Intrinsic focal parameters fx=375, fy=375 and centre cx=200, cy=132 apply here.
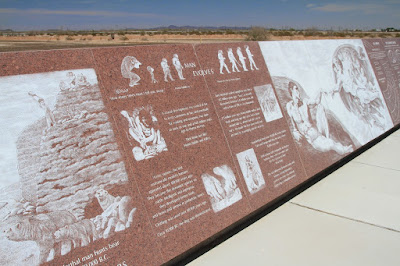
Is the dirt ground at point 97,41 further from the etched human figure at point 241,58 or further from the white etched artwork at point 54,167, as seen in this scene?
the white etched artwork at point 54,167

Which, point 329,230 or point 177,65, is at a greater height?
point 177,65

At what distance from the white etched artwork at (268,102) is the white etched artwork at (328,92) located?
138 mm

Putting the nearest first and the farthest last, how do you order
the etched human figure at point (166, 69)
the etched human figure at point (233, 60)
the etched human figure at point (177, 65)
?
the etched human figure at point (166, 69) → the etched human figure at point (177, 65) → the etched human figure at point (233, 60)

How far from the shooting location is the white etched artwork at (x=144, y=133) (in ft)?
8.84

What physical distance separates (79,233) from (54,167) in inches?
16.8

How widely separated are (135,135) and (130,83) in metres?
0.41

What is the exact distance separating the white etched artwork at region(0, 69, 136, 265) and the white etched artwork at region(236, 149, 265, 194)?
1180 millimetres

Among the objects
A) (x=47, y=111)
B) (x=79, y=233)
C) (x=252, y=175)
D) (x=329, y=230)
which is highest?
(x=47, y=111)

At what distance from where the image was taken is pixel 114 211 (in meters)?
2.39

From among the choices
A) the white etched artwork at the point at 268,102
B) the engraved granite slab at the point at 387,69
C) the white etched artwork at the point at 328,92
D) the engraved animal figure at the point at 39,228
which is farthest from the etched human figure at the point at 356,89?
the engraved animal figure at the point at 39,228

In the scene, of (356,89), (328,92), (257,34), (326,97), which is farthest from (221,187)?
(257,34)

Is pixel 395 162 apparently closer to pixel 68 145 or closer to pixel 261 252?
pixel 261 252

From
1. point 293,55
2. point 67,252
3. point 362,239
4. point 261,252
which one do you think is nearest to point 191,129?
point 261,252

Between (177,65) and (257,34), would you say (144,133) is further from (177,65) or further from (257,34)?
(257,34)
